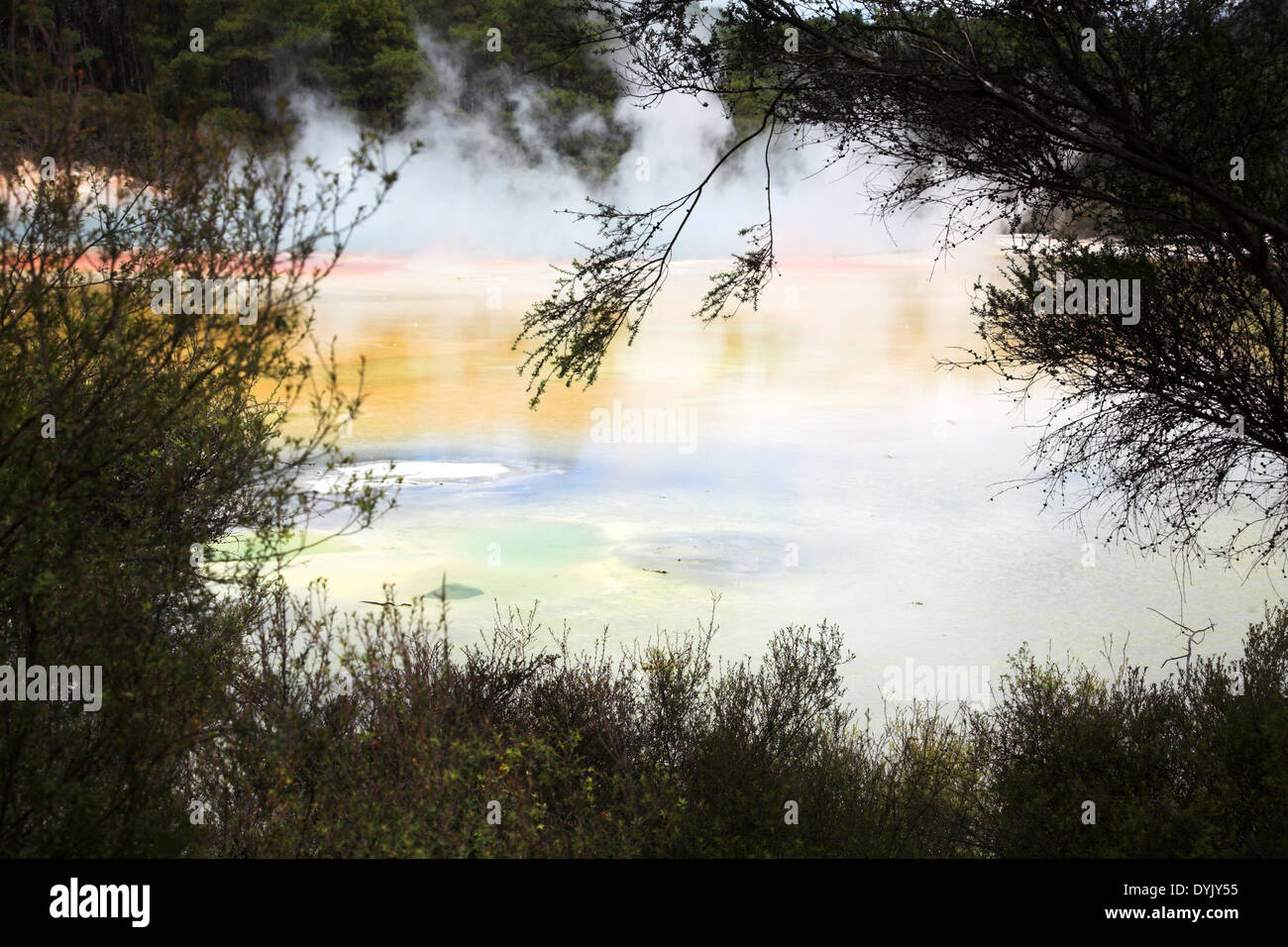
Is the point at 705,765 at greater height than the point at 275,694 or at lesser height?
lesser

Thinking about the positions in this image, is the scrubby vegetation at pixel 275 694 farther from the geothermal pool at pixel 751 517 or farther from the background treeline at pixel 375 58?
the background treeline at pixel 375 58

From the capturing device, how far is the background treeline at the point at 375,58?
28672mm

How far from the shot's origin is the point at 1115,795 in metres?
8.45

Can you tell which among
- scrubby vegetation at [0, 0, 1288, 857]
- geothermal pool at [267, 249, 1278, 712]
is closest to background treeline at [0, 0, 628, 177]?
geothermal pool at [267, 249, 1278, 712]

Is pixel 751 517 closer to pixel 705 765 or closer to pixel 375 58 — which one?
pixel 705 765

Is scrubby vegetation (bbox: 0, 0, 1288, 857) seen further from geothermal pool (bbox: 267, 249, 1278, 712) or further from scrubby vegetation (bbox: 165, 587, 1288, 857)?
geothermal pool (bbox: 267, 249, 1278, 712)

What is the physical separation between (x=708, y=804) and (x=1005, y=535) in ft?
32.6

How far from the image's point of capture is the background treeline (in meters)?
28.7

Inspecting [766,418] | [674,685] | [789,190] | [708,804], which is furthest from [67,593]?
[789,190]

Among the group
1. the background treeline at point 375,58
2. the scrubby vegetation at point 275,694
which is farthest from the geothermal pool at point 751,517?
the background treeline at point 375,58

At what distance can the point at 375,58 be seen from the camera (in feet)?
126

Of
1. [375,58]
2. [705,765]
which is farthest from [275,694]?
[375,58]

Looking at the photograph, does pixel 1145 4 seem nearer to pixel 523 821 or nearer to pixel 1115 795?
pixel 1115 795

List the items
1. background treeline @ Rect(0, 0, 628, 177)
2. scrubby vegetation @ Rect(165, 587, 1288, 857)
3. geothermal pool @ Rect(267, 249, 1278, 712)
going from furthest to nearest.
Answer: background treeline @ Rect(0, 0, 628, 177)
geothermal pool @ Rect(267, 249, 1278, 712)
scrubby vegetation @ Rect(165, 587, 1288, 857)
